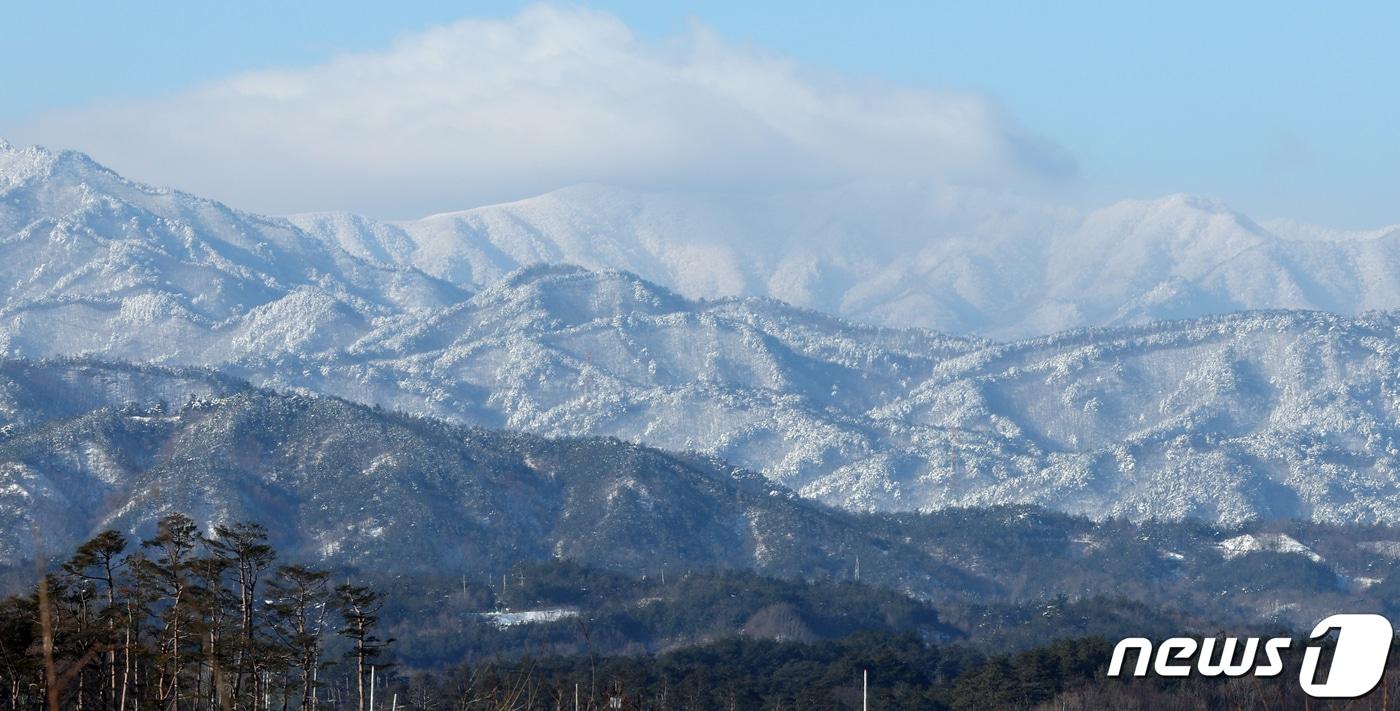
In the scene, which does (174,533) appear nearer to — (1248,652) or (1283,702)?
(1248,652)

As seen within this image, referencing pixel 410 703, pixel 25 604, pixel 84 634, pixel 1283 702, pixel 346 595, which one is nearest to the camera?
pixel 84 634

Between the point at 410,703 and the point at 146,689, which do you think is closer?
the point at 146,689

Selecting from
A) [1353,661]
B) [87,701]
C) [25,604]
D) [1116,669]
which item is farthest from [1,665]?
[1353,661]

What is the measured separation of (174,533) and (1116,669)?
4623 centimetres

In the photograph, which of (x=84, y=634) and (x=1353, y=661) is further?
(x=84, y=634)

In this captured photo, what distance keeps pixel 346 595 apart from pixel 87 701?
13.9m

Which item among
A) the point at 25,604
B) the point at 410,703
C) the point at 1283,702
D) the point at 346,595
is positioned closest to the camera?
the point at 25,604

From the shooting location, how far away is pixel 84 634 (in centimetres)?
9362

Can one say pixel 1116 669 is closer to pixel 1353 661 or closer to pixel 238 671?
pixel 1353 661

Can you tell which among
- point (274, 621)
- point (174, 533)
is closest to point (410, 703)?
point (274, 621)

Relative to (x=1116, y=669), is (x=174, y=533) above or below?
above

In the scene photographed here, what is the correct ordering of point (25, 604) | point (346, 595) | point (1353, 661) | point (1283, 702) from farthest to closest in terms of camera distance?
point (1283, 702) → point (346, 595) → point (25, 604) → point (1353, 661)

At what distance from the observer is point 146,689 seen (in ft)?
378

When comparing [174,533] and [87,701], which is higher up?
[174,533]
